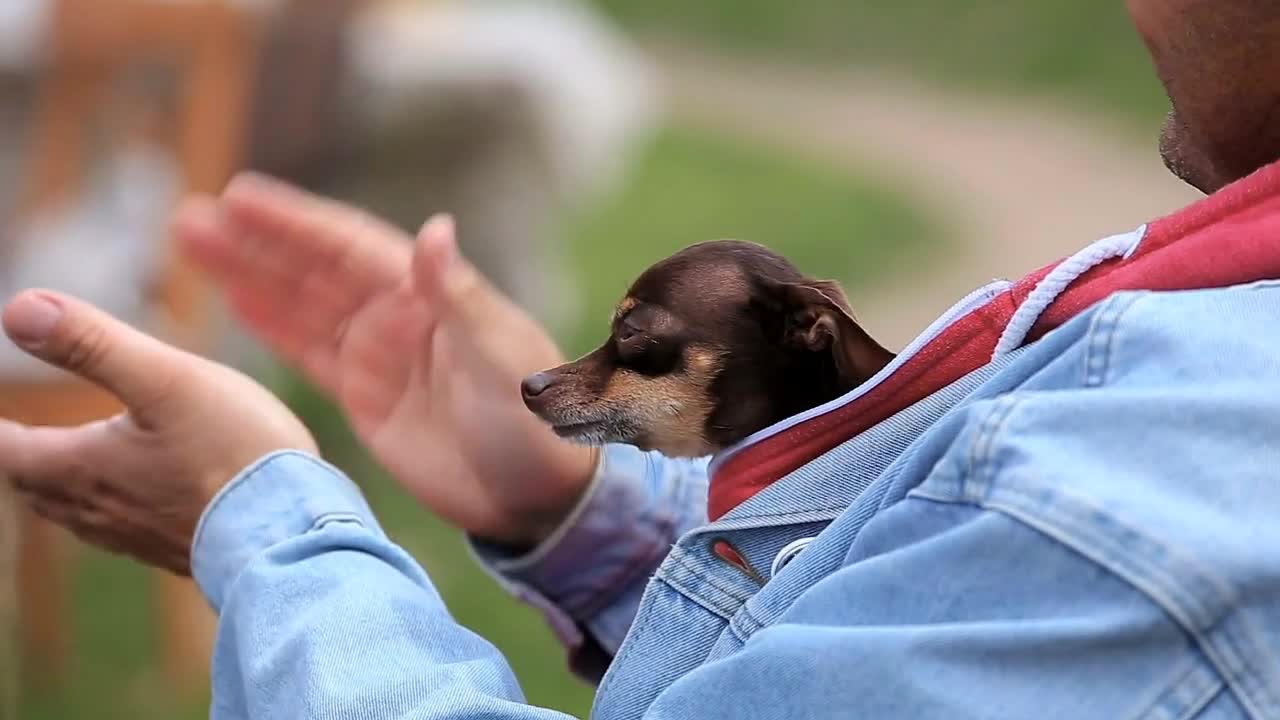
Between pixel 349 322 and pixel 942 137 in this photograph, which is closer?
pixel 349 322

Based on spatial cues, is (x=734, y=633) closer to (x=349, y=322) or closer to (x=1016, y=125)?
(x=349, y=322)

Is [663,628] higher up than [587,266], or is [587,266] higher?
[663,628]

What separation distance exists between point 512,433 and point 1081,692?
0.64 metres

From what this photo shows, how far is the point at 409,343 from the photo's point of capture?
46.6 inches

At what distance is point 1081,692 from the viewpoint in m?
0.57

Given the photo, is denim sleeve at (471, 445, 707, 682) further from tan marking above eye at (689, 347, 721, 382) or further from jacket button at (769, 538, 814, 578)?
jacket button at (769, 538, 814, 578)

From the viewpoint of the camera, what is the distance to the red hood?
643mm

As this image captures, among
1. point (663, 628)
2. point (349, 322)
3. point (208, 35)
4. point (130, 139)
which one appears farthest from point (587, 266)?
point (663, 628)

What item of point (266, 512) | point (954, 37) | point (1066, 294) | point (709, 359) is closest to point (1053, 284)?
point (1066, 294)

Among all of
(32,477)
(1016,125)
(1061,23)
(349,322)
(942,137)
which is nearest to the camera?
(32,477)

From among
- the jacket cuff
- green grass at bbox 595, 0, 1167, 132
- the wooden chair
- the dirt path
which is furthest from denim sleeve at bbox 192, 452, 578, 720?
green grass at bbox 595, 0, 1167, 132

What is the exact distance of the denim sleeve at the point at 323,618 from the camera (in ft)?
2.44

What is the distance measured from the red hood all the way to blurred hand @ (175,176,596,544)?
1.05 feet

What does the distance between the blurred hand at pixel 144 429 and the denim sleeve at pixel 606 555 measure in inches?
8.2
